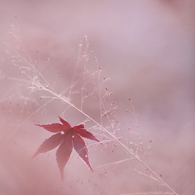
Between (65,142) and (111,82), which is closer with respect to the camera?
(65,142)

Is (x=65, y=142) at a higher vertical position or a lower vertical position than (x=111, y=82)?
lower

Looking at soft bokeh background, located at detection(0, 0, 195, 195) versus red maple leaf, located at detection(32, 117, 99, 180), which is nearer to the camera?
red maple leaf, located at detection(32, 117, 99, 180)

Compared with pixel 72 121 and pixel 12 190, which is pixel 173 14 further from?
pixel 12 190

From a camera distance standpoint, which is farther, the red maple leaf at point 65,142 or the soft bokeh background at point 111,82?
the soft bokeh background at point 111,82
